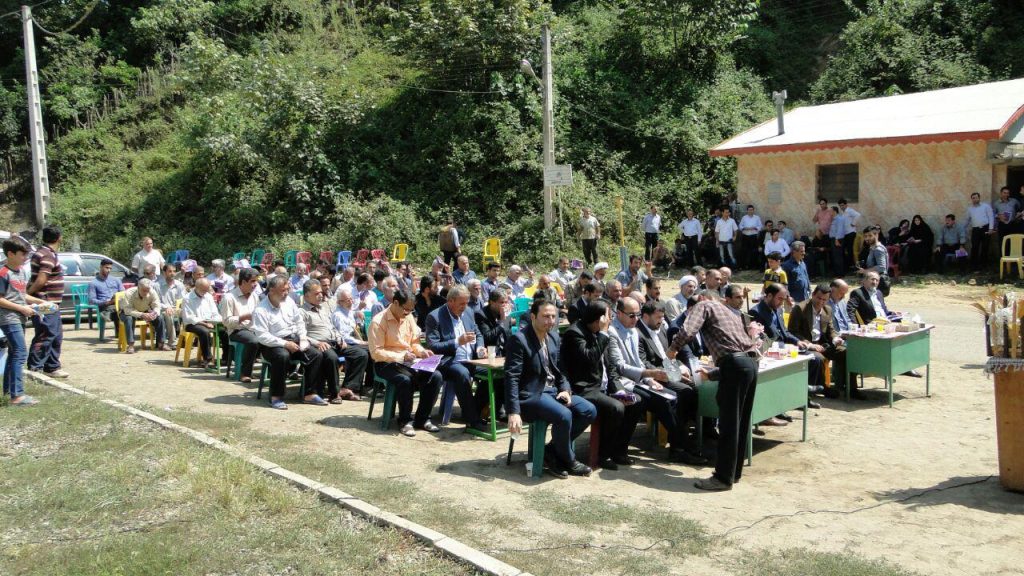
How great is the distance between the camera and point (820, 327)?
31.0 feet

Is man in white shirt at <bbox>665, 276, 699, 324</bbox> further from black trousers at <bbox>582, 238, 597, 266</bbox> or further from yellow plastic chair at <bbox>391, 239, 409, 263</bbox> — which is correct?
yellow plastic chair at <bbox>391, 239, 409, 263</bbox>

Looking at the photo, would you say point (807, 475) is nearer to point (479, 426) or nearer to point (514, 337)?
point (514, 337)

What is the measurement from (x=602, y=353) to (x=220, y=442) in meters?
3.30

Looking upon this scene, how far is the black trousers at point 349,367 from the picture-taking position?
30.5ft

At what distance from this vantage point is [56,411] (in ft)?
26.3

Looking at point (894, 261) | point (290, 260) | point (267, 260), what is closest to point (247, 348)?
point (290, 260)

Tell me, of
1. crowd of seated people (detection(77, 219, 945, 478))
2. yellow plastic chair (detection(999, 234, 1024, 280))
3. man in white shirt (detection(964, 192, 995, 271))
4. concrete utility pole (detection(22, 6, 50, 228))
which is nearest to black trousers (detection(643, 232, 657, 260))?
man in white shirt (detection(964, 192, 995, 271))

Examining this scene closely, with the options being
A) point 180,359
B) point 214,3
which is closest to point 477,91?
point 180,359

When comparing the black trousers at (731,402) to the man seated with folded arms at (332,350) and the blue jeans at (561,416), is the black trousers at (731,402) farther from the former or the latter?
the man seated with folded arms at (332,350)

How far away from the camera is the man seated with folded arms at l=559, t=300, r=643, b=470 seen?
6848 mm

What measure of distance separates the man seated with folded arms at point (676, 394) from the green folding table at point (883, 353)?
2.33m

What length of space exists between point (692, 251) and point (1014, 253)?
7.24m

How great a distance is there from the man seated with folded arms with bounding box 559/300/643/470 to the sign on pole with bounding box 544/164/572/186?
509 inches

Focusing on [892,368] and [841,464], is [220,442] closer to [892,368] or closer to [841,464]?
[841,464]
